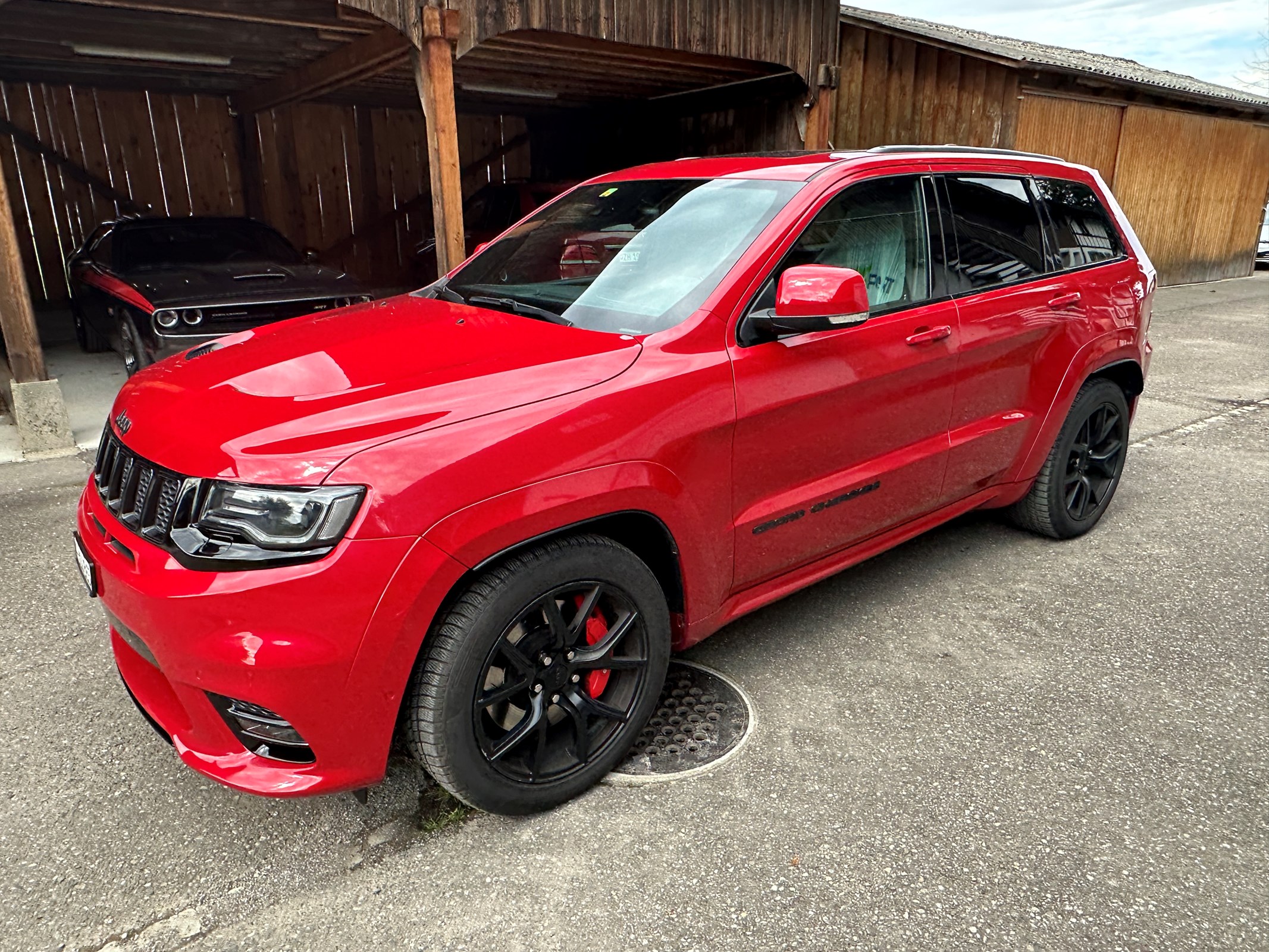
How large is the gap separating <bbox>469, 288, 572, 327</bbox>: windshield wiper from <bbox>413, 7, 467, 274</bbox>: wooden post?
3.76 meters

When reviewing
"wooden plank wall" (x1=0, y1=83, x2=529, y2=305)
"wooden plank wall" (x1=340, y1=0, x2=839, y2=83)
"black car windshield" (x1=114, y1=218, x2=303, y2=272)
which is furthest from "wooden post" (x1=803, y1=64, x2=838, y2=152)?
"black car windshield" (x1=114, y1=218, x2=303, y2=272)

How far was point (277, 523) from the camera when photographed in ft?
6.46

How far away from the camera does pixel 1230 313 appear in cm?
1256

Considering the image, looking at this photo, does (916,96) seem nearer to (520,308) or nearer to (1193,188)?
(1193,188)

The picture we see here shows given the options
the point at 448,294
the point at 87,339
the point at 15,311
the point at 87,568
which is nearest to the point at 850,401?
the point at 448,294

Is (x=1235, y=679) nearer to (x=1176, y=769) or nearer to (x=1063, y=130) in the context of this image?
(x=1176, y=769)

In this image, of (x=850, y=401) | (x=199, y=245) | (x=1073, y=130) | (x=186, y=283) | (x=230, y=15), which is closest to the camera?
(x=850, y=401)

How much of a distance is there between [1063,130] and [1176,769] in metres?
13.1

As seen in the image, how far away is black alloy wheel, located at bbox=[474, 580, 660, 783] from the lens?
231 centimetres

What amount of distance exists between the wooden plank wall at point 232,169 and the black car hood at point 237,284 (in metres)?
2.85

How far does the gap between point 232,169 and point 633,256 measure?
12.0m

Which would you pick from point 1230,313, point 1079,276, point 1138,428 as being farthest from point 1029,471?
point 1230,313

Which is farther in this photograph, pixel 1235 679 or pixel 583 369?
pixel 1235 679

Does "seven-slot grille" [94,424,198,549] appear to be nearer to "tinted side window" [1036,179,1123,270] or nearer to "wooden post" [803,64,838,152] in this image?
"tinted side window" [1036,179,1123,270]
